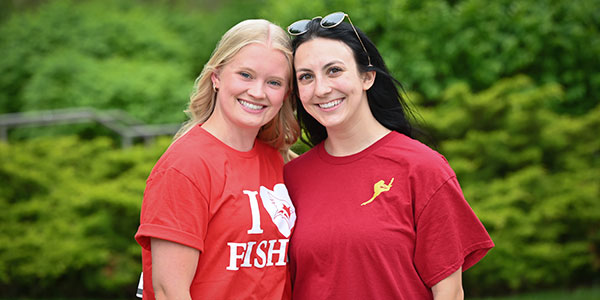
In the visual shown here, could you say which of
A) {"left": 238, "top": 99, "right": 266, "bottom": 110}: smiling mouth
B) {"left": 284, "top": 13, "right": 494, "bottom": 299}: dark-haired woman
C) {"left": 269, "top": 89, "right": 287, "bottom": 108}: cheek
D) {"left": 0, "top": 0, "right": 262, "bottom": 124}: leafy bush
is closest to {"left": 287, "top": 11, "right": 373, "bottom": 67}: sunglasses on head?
{"left": 284, "top": 13, "right": 494, "bottom": 299}: dark-haired woman

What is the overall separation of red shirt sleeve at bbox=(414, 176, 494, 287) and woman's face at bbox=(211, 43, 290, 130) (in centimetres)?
89

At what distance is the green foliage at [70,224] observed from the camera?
589cm

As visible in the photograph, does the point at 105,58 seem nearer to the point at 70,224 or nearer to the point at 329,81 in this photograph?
the point at 70,224

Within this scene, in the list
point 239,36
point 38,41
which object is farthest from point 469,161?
point 38,41

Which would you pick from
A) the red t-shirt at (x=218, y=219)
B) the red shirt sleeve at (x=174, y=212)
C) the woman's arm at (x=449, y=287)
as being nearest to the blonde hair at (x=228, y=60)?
the red t-shirt at (x=218, y=219)

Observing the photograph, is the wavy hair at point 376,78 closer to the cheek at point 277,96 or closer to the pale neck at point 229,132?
the cheek at point 277,96

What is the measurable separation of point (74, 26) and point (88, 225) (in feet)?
23.3

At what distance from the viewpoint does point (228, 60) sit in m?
2.81

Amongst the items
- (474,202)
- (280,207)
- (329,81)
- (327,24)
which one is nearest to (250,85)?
(329,81)

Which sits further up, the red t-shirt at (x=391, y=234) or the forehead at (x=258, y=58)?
the forehead at (x=258, y=58)

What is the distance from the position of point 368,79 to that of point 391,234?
79cm

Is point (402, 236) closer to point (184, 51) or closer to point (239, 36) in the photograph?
point (239, 36)

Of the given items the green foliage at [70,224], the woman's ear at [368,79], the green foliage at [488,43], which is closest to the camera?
the woman's ear at [368,79]

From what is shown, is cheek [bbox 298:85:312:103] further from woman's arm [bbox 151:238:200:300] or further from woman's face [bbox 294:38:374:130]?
woman's arm [bbox 151:238:200:300]
